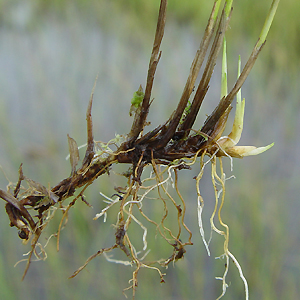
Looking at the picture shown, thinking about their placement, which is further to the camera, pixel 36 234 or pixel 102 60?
pixel 102 60

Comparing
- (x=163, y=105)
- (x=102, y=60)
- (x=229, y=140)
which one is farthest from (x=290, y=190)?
(x=102, y=60)

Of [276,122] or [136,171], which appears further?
[276,122]

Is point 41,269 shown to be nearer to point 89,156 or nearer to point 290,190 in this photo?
point 89,156

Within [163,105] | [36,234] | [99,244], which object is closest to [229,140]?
[36,234]

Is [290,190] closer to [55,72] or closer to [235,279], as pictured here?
[235,279]

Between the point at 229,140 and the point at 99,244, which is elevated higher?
the point at 229,140

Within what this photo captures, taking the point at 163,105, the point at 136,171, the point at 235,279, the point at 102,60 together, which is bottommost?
the point at 235,279
